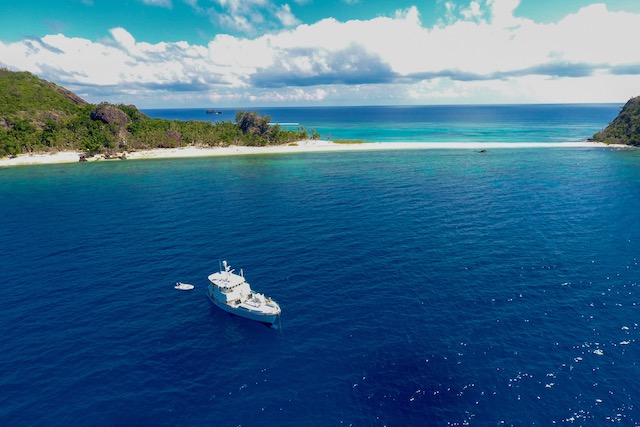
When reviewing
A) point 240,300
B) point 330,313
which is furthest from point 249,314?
point 330,313

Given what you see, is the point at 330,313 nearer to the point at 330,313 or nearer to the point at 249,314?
the point at 330,313

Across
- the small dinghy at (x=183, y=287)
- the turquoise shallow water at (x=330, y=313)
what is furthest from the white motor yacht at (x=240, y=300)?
the small dinghy at (x=183, y=287)

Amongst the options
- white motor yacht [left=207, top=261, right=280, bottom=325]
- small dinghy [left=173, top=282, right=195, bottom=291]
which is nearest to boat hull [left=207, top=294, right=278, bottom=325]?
white motor yacht [left=207, top=261, right=280, bottom=325]

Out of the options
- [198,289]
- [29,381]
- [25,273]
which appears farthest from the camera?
[25,273]

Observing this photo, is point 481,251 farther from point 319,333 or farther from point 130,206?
point 130,206

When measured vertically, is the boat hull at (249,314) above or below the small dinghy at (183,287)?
below

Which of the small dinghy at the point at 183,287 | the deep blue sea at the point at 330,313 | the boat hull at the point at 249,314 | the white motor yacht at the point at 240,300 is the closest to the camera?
the deep blue sea at the point at 330,313

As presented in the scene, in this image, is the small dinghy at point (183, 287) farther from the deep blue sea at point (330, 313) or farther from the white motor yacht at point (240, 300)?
the white motor yacht at point (240, 300)

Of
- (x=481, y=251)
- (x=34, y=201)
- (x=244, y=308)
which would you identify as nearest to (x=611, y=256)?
(x=481, y=251)
